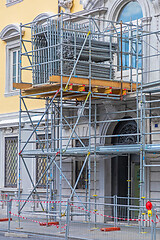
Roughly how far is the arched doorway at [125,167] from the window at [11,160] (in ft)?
18.2

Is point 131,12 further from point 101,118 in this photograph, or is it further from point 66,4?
point 101,118

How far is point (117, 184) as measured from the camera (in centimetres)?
2356

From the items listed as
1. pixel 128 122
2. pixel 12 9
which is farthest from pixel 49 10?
pixel 128 122

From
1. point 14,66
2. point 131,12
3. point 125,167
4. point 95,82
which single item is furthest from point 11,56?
point 95,82

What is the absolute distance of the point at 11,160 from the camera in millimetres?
27969

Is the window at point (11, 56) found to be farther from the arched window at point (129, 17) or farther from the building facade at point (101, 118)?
the arched window at point (129, 17)

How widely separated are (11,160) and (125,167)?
6165mm

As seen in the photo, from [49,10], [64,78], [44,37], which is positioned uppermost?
[49,10]

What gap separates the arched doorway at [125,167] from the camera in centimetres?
2281

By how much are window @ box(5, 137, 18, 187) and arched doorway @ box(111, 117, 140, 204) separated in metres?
5.55

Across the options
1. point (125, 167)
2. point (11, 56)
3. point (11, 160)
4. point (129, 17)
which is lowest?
point (125, 167)

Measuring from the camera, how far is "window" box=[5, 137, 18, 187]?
27.7 m

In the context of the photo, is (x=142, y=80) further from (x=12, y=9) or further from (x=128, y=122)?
(x=12, y=9)

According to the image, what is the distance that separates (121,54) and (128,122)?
277 centimetres
